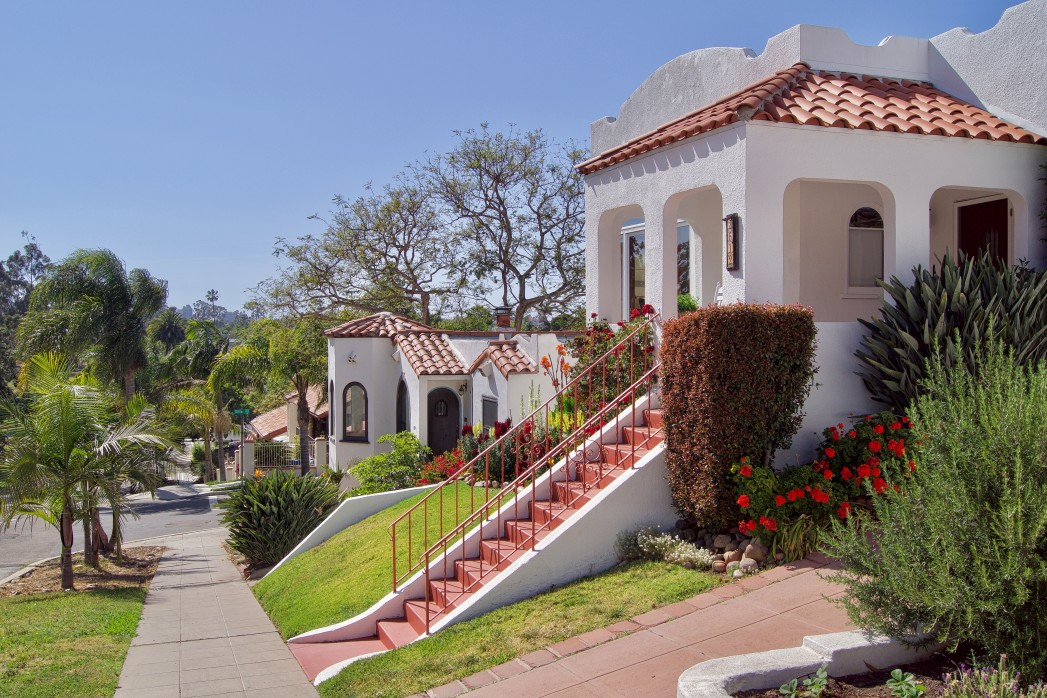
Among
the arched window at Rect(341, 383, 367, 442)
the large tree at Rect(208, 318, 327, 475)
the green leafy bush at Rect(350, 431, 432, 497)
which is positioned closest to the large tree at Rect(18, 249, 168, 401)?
the large tree at Rect(208, 318, 327, 475)

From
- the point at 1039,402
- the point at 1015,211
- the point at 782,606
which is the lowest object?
the point at 782,606

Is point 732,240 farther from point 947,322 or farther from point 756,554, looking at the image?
point 756,554

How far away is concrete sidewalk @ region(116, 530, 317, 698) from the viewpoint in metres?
8.20

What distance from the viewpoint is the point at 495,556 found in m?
9.16

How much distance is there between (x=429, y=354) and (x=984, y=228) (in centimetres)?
1251

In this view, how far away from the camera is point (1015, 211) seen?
420 inches

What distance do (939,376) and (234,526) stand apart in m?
12.5

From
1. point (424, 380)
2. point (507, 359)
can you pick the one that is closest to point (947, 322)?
point (507, 359)

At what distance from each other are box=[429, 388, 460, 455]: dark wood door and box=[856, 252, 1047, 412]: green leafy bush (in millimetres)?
12460

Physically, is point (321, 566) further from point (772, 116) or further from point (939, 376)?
point (939, 376)

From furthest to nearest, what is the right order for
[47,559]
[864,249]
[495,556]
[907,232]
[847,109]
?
[47,559], [864,249], [907,232], [847,109], [495,556]

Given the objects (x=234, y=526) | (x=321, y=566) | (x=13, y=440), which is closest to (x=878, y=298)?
(x=321, y=566)

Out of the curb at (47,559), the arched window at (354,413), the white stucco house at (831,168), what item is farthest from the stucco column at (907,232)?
the arched window at (354,413)

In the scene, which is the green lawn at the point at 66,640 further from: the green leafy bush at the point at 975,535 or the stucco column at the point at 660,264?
the stucco column at the point at 660,264
